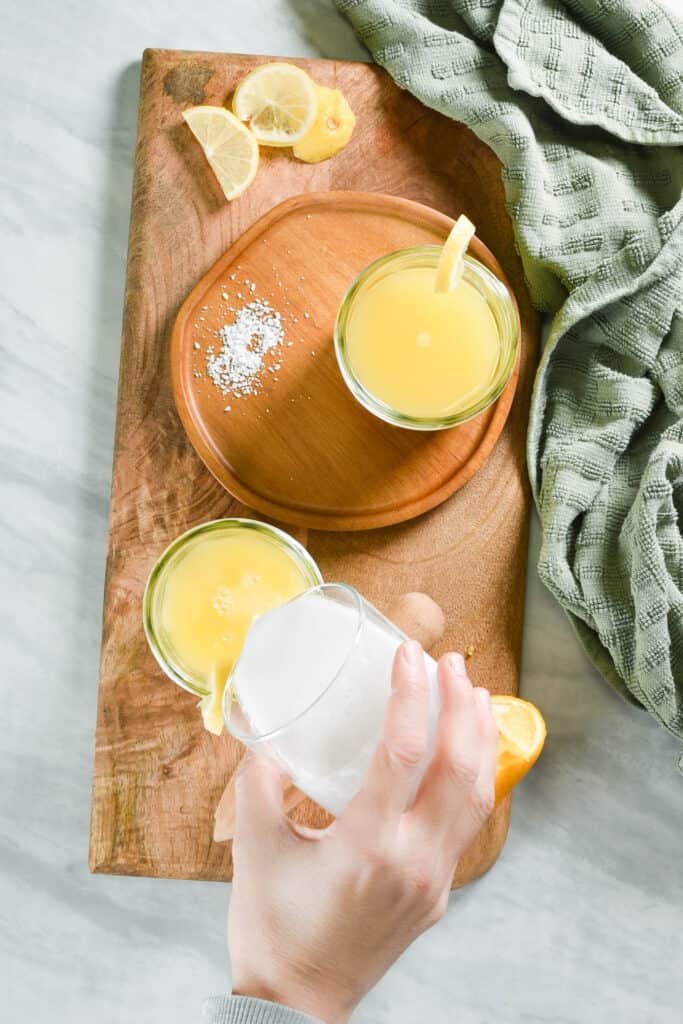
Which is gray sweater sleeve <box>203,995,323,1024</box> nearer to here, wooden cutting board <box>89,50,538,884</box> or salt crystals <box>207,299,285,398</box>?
wooden cutting board <box>89,50,538,884</box>

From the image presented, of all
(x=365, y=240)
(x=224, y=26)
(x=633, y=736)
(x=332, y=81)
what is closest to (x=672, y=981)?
(x=633, y=736)

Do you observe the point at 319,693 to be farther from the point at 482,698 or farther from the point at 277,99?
the point at 277,99

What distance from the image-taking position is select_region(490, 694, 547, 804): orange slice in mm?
970

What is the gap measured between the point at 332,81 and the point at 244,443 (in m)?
0.44

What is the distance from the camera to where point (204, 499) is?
1.11 m

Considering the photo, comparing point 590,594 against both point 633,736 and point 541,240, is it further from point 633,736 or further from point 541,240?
point 541,240

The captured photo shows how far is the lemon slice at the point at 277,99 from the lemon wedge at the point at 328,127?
→ 0.5 inches

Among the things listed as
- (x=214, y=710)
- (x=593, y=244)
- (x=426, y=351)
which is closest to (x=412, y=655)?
(x=214, y=710)

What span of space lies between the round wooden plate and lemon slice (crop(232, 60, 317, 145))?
0.08 m

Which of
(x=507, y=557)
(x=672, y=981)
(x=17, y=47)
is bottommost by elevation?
(x=672, y=981)

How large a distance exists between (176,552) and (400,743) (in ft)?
1.29

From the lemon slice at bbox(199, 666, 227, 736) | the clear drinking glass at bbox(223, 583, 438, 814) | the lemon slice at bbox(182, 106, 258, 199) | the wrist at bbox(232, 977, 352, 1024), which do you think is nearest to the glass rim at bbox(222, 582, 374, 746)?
the clear drinking glass at bbox(223, 583, 438, 814)

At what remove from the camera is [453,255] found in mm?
953

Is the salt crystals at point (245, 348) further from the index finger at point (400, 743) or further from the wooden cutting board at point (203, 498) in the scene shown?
the index finger at point (400, 743)
